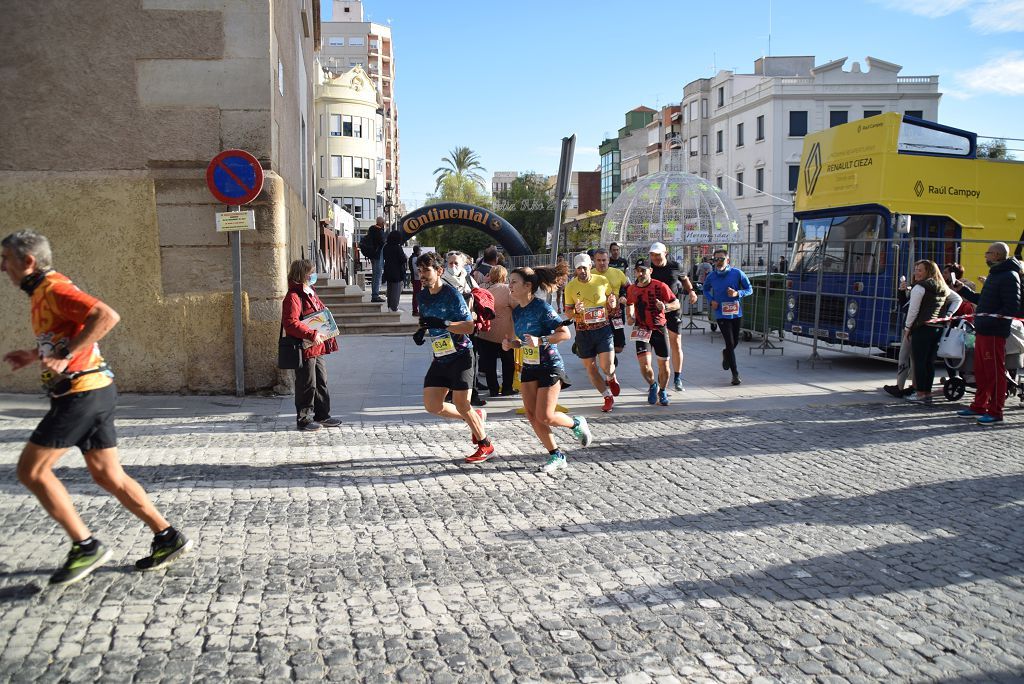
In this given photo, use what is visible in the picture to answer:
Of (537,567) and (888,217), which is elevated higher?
(888,217)

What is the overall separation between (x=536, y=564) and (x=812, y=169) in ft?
41.8

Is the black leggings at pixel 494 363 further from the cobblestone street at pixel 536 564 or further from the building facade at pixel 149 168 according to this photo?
the cobblestone street at pixel 536 564

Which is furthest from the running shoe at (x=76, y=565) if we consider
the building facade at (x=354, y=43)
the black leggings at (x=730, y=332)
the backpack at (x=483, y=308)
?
the building facade at (x=354, y=43)

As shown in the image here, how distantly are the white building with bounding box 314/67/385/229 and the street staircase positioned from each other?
4420 cm

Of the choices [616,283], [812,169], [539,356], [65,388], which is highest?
[812,169]

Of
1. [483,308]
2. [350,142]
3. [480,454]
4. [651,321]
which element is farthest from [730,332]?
[350,142]

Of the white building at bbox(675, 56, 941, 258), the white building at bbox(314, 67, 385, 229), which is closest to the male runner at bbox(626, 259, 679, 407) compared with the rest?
the white building at bbox(675, 56, 941, 258)

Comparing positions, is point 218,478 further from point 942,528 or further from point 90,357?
point 942,528

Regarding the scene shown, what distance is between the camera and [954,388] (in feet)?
34.5

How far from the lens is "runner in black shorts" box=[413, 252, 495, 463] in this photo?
7.31 metres

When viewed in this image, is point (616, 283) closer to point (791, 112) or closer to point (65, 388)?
point (65, 388)

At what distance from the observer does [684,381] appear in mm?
12094

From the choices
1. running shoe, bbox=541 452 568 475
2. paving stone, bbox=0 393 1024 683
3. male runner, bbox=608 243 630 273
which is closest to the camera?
paving stone, bbox=0 393 1024 683

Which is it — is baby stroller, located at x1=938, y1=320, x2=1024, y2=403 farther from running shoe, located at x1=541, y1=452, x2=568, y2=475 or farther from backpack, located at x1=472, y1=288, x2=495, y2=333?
running shoe, located at x1=541, y1=452, x2=568, y2=475
